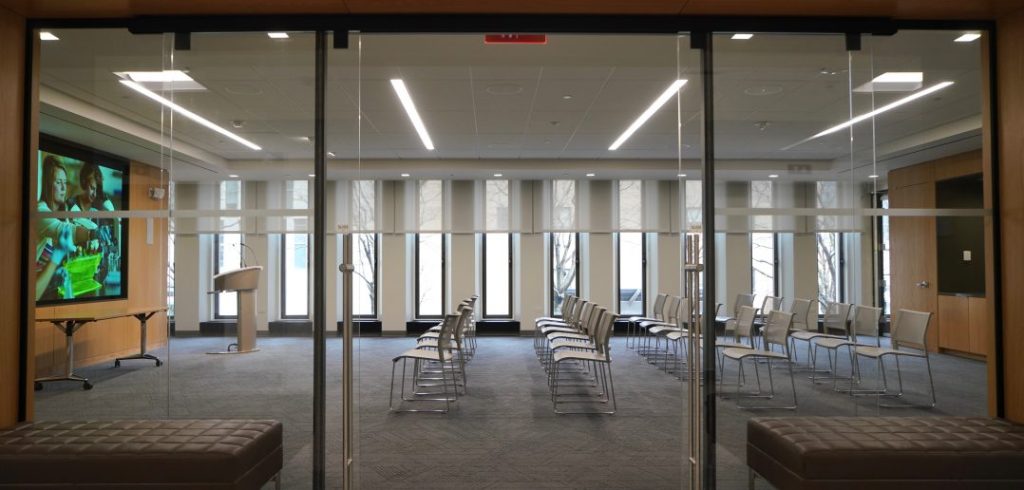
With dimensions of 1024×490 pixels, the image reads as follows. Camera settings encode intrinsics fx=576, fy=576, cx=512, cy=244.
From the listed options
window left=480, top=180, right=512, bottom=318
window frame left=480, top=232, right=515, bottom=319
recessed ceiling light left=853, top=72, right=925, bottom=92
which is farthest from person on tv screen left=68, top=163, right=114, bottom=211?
window left=480, top=180, right=512, bottom=318

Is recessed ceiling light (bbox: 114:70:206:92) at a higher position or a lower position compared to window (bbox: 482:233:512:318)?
higher

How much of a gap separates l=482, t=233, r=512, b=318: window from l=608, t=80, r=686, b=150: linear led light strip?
3.75 m

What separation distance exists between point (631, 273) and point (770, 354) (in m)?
7.47

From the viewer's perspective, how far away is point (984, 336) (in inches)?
139

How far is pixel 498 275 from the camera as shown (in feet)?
40.8

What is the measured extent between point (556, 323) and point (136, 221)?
6.44 meters

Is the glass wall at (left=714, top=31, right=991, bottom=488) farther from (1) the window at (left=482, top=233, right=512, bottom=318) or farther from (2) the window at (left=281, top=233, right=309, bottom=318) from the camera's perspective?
(1) the window at (left=482, top=233, right=512, bottom=318)

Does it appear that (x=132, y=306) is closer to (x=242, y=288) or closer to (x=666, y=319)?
(x=242, y=288)

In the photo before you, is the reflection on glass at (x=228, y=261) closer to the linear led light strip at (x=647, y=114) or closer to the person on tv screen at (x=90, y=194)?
the person on tv screen at (x=90, y=194)

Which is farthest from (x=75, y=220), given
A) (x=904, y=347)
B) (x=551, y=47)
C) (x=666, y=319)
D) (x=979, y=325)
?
(x=666, y=319)

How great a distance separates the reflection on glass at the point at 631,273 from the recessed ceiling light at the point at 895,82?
885 centimetres

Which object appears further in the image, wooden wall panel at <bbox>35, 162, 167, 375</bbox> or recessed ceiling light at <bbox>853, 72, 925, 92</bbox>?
wooden wall panel at <bbox>35, 162, 167, 375</bbox>

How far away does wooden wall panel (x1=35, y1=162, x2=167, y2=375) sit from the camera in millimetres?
3682

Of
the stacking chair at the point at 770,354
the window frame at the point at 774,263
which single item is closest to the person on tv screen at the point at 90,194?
the window frame at the point at 774,263
